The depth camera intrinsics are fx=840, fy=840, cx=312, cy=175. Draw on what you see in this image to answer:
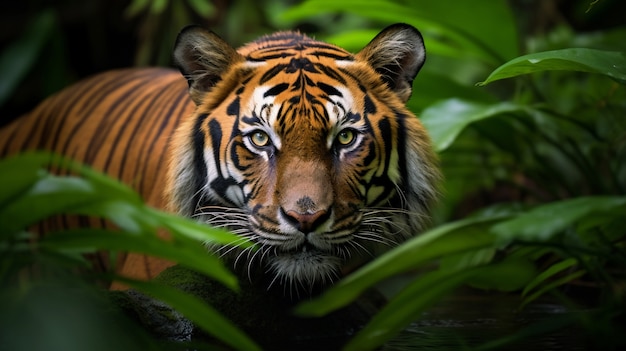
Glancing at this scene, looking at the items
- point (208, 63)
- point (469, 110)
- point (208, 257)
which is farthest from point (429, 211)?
point (208, 257)

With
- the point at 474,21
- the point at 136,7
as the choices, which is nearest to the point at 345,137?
the point at 474,21

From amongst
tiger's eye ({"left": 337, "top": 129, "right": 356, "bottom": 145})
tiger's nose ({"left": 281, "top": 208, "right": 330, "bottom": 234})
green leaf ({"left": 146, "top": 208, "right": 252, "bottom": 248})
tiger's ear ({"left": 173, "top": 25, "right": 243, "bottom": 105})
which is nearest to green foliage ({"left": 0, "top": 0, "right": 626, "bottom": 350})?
green leaf ({"left": 146, "top": 208, "right": 252, "bottom": 248})

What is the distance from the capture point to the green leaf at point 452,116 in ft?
9.75

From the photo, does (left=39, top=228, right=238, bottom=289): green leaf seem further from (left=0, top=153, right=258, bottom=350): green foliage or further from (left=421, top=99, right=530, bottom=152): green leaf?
(left=421, top=99, right=530, bottom=152): green leaf

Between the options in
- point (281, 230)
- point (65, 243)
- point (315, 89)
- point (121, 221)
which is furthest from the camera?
point (315, 89)

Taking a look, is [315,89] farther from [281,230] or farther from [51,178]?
[51,178]

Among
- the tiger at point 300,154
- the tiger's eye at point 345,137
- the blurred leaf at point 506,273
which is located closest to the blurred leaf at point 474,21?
the tiger at point 300,154

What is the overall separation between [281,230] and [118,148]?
54.1 inches

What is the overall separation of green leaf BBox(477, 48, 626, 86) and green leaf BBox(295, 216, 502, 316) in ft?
1.88

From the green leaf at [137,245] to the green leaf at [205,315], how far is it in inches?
3.2

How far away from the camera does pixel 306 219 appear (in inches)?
90.6

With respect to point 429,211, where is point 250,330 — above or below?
below

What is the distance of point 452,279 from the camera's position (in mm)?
1843

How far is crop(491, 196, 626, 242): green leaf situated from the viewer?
1.66 meters
